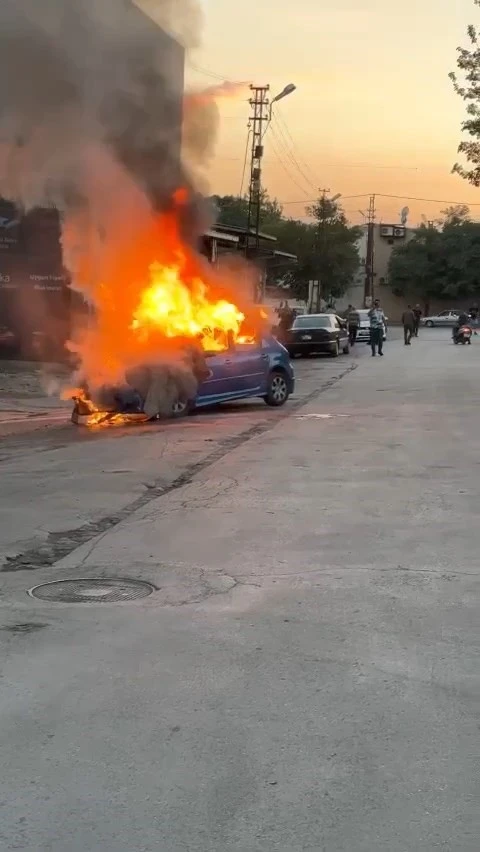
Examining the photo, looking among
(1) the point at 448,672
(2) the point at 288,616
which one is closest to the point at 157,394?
(2) the point at 288,616

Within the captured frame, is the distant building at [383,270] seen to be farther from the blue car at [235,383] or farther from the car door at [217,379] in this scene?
the car door at [217,379]

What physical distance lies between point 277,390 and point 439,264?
65.3m

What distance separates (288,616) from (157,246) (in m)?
11.3

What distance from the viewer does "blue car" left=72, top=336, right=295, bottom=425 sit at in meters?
14.5

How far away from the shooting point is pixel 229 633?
4848mm

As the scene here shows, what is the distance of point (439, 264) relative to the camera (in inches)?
3105

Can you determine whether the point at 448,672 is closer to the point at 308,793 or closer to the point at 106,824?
the point at 308,793

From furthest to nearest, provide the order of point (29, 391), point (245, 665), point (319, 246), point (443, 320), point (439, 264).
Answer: point (439, 264), point (443, 320), point (319, 246), point (29, 391), point (245, 665)

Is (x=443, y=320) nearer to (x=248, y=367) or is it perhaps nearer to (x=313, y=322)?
(x=313, y=322)

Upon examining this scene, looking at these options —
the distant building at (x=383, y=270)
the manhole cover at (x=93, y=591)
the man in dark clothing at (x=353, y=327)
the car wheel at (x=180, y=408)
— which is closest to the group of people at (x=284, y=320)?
the man in dark clothing at (x=353, y=327)

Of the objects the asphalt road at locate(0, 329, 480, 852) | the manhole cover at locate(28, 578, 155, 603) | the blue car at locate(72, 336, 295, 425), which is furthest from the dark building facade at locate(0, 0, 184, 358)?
the manhole cover at locate(28, 578, 155, 603)

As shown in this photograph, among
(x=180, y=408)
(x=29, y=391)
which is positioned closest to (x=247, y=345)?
(x=180, y=408)

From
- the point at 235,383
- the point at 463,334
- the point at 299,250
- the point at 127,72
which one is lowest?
the point at 235,383

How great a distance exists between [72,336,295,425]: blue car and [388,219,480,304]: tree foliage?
62771 millimetres
